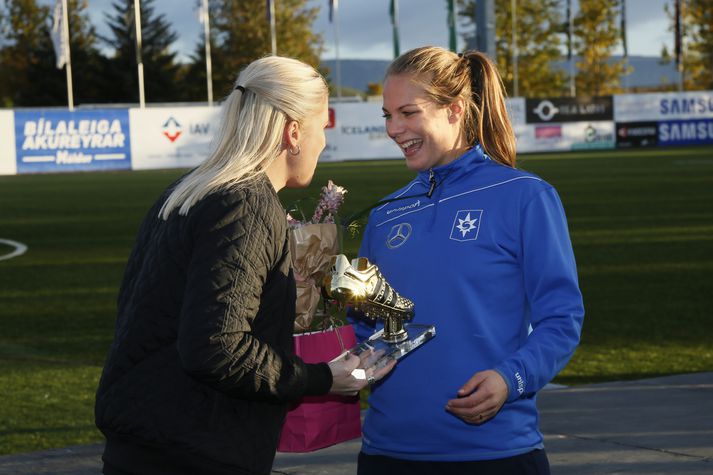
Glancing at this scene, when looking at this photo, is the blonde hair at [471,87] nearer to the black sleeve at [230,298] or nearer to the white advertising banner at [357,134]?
the black sleeve at [230,298]

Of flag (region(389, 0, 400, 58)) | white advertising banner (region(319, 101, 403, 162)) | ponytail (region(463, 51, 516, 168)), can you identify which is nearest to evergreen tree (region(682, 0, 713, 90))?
flag (region(389, 0, 400, 58))

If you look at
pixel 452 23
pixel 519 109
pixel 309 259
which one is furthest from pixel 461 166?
pixel 519 109

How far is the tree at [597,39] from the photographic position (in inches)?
3194

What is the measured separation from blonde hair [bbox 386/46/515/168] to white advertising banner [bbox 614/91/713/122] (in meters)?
51.2

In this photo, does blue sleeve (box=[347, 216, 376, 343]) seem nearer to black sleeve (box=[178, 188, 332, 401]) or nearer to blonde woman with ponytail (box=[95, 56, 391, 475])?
blonde woman with ponytail (box=[95, 56, 391, 475])

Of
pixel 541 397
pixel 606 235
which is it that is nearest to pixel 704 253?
pixel 606 235

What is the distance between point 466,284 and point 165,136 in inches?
1732

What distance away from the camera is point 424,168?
3354 millimetres

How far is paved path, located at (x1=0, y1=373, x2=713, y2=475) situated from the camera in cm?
559

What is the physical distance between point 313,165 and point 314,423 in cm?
71

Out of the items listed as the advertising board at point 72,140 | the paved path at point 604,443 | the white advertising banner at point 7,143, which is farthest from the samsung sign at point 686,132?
the paved path at point 604,443

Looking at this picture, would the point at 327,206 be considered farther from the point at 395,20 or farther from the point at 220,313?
the point at 395,20

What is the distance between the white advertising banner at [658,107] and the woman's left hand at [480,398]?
5171cm

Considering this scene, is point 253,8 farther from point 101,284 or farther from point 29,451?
point 29,451
